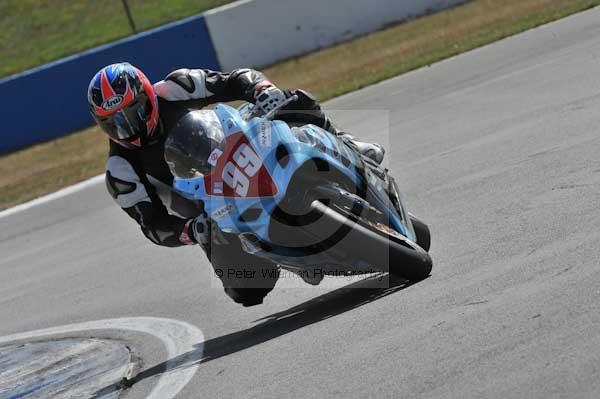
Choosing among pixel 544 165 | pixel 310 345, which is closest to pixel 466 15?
pixel 544 165

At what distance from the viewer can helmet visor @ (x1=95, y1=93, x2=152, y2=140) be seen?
6918mm

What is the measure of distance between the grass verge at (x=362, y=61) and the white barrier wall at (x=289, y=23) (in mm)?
357

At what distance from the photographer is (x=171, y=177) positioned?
732 cm

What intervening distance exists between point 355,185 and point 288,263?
1.91 feet

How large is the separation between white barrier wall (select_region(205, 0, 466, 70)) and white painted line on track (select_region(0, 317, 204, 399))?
535 inches

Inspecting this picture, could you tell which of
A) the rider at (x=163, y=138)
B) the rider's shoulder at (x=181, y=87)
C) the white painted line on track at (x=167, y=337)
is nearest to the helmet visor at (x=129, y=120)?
the rider at (x=163, y=138)

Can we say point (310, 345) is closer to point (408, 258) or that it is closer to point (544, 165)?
point (408, 258)

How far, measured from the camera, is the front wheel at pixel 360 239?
5.83 metres

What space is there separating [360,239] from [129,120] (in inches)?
75.9

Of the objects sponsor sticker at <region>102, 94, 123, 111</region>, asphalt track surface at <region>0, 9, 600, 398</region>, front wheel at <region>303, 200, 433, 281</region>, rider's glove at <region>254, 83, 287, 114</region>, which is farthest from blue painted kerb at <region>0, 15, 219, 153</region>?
front wheel at <region>303, 200, 433, 281</region>

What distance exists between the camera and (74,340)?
782 centimetres

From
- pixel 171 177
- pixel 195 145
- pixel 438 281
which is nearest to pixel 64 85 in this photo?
pixel 171 177

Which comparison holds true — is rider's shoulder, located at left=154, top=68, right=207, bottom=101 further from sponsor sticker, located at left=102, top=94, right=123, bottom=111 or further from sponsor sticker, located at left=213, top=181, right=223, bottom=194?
sponsor sticker, located at left=213, top=181, right=223, bottom=194

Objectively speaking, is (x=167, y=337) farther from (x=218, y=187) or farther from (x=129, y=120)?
(x=218, y=187)
